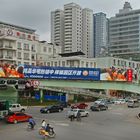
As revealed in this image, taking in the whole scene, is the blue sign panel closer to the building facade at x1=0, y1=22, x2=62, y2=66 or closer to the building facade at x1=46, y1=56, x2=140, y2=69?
the building facade at x1=0, y1=22, x2=62, y2=66

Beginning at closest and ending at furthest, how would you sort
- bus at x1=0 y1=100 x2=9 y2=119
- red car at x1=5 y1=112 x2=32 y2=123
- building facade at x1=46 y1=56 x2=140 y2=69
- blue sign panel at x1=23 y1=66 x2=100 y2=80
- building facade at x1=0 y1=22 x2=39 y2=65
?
1. red car at x1=5 y1=112 x2=32 y2=123
2. blue sign panel at x1=23 y1=66 x2=100 y2=80
3. bus at x1=0 y1=100 x2=9 y2=119
4. building facade at x1=0 y1=22 x2=39 y2=65
5. building facade at x1=46 y1=56 x2=140 y2=69

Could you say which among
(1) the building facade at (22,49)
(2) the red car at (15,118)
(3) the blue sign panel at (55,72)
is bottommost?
(2) the red car at (15,118)

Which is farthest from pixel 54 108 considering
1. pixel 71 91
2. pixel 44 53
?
pixel 44 53

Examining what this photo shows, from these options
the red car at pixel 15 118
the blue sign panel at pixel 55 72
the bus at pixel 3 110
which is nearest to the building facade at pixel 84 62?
the bus at pixel 3 110

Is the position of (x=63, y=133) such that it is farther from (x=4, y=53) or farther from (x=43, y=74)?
(x=4, y=53)

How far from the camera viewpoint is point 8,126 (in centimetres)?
4303

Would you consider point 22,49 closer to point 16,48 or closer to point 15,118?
point 16,48

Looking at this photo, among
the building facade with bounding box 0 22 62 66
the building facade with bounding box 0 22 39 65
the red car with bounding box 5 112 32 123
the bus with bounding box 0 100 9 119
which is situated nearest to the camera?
the red car with bounding box 5 112 32 123

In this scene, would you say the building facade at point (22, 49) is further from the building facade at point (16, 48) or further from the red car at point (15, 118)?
the red car at point (15, 118)

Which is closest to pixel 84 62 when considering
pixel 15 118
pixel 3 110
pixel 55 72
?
pixel 3 110

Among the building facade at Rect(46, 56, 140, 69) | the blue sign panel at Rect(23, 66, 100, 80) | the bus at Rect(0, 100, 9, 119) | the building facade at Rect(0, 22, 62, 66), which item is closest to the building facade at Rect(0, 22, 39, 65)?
the building facade at Rect(0, 22, 62, 66)

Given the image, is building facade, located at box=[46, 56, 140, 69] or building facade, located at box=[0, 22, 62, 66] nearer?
building facade, located at box=[0, 22, 62, 66]

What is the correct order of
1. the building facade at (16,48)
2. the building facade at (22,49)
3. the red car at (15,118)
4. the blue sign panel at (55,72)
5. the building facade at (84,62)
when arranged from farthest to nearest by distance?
1. the building facade at (84,62)
2. the building facade at (22,49)
3. the building facade at (16,48)
4. the blue sign panel at (55,72)
5. the red car at (15,118)

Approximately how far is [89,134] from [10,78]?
17542mm
